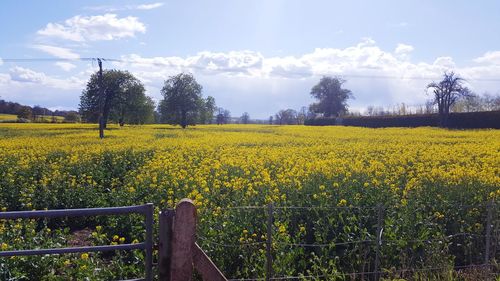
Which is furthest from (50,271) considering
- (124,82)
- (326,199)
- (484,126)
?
(124,82)

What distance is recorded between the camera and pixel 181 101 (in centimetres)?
7344

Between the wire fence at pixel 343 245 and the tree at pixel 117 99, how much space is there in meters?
60.1

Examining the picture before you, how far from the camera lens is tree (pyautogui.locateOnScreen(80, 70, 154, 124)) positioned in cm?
6512

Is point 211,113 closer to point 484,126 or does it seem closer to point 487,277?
point 484,126

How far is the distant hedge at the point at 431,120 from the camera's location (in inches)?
1934

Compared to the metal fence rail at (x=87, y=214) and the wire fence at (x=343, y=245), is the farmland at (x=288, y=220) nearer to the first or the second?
the wire fence at (x=343, y=245)

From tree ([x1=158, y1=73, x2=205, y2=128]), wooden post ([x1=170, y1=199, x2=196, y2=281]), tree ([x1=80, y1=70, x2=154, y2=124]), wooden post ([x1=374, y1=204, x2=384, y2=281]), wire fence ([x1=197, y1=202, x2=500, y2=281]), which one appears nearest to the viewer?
wooden post ([x1=170, y1=199, x2=196, y2=281])

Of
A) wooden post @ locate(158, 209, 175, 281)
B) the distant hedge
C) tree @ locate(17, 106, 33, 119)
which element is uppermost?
tree @ locate(17, 106, 33, 119)

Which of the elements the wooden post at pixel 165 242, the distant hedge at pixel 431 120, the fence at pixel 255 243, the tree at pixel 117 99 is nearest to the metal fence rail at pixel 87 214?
the fence at pixel 255 243

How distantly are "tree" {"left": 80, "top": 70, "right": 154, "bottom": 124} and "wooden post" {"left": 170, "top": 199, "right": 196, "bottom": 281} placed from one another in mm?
62943

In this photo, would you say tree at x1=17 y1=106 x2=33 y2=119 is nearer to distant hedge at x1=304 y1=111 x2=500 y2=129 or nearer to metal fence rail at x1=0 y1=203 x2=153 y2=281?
distant hedge at x1=304 y1=111 x2=500 y2=129

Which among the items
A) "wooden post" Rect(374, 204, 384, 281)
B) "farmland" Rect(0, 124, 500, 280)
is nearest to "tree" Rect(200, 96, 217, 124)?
"farmland" Rect(0, 124, 500, 280)

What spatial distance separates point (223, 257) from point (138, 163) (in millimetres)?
9777

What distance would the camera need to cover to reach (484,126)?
162ft
